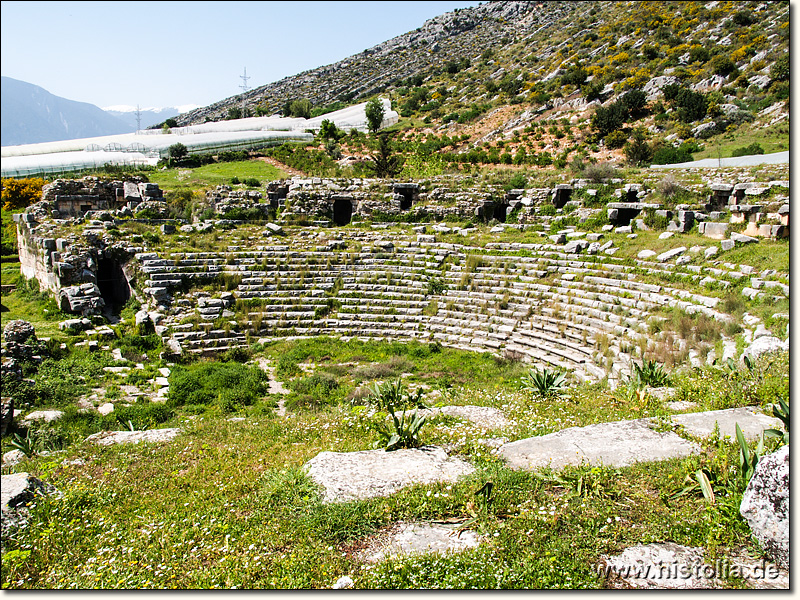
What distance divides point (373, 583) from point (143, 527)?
2343 mm

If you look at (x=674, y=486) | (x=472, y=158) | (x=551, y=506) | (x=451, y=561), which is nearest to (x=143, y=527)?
(x=451, y=561)

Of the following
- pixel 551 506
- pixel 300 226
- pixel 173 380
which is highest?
pixel 300 226

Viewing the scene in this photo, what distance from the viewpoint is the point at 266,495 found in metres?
4.80

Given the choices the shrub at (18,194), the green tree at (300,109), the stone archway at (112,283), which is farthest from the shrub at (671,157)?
the green tree at (300,109)

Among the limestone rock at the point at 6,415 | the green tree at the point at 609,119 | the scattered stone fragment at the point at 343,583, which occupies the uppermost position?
the green tree at the point at 609,119

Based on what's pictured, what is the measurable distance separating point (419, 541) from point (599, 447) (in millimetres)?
2189

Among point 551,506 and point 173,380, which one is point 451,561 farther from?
point 173,380

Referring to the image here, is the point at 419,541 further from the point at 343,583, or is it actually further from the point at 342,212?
the point at 342,212

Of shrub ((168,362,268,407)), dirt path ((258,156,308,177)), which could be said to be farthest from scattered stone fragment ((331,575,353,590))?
dirt path ((258,156,308,177))

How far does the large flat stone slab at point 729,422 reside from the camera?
510 centimetres

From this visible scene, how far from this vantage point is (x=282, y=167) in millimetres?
37438

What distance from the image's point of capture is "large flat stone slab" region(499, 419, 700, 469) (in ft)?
15.8

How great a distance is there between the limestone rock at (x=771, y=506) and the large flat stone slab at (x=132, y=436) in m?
6.51

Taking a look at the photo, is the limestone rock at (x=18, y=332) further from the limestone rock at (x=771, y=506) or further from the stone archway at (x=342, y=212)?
the limestone rock at (x=771, y=506)
